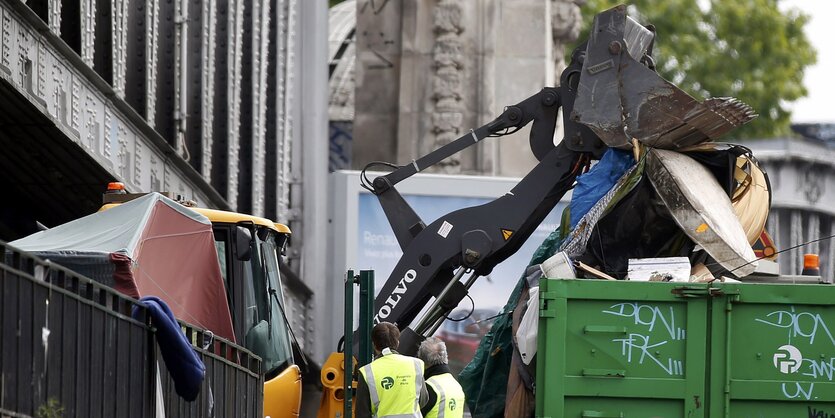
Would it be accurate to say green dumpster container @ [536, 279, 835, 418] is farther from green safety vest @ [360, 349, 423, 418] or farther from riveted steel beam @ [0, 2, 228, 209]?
riveted steel beam @ [0, 2, 228, 209]

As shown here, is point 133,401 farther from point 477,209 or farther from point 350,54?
point 350,54

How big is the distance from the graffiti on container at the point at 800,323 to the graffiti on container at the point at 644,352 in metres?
0.58

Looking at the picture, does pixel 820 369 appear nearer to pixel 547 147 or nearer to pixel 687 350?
pixel 687 350

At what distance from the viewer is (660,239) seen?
41.9 feet

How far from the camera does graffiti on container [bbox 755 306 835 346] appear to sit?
436 inches

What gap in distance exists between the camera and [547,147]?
14.7 meters

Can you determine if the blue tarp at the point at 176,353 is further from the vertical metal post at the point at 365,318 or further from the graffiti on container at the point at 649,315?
the graffiti on container at the point at 649,315

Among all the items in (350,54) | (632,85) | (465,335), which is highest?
(350,54)

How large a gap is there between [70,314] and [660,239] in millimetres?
5420

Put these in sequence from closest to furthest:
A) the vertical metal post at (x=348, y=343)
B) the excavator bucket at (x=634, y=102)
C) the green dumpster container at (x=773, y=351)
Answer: the green dumpster container at (x=773, y=351)
the vertical metal post at (x=348, y=343)
the excavator bucket at (x=634, y=102)

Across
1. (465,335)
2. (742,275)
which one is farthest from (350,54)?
A: (742,275)

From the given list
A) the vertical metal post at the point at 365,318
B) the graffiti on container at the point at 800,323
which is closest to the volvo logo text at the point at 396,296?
the vertical metal post at the point at 365,318

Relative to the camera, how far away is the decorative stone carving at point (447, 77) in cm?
2547

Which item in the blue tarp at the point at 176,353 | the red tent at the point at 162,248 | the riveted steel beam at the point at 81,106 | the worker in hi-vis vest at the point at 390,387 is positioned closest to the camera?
the blue tarp at the point at 176,353
